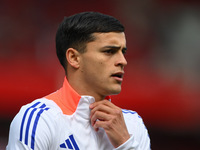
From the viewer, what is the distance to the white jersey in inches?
67.5

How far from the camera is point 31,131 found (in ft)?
5.61

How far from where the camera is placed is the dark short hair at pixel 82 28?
1.93 m

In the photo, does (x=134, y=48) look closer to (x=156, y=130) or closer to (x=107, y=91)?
(x=156, y=130)

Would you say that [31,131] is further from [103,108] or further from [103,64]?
[103,64]

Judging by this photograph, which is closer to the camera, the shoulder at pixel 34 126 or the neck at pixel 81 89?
the shoulder at pixel 34 126

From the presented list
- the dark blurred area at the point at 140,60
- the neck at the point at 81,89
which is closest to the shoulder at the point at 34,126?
the neck at the point at 81,89

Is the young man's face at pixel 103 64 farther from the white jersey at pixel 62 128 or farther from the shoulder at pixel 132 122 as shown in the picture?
the shoulder at pixel 132 122

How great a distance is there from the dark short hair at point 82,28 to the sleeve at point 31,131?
1.40 feet

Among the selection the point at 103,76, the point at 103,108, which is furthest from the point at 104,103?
the point at 103,76

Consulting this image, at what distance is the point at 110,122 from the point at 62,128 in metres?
0.25

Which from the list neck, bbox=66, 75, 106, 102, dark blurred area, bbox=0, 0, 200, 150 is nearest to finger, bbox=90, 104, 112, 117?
neck, bbox=66, 75, 106, 102

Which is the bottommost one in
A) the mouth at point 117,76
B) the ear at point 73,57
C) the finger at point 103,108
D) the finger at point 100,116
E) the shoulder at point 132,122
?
the shoulder at point 132,122

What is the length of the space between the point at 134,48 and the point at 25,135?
12.3ft

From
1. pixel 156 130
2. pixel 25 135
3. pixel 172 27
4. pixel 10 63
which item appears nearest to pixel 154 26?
pixel 172 27
